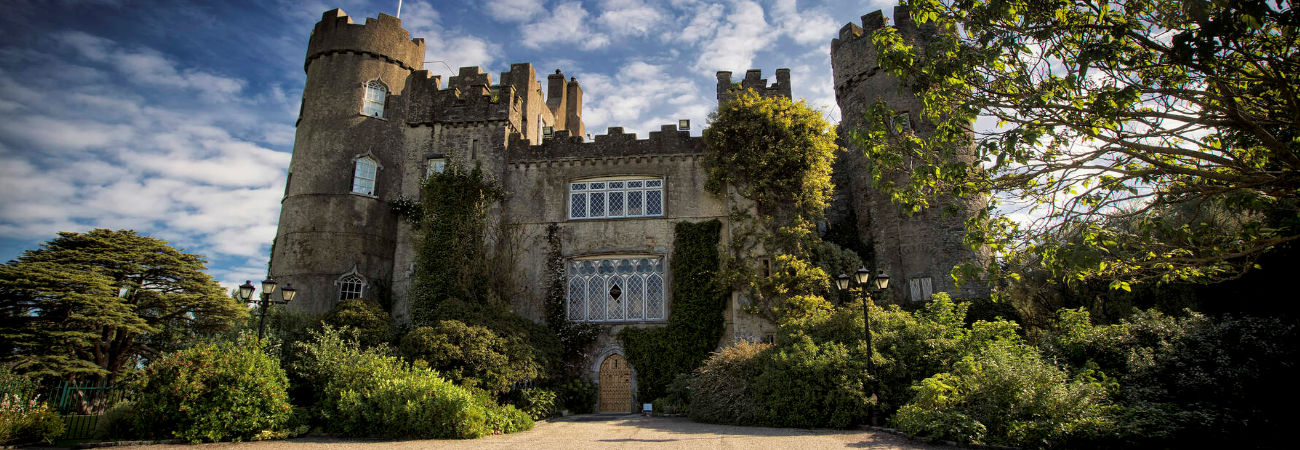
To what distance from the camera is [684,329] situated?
20.8 meters

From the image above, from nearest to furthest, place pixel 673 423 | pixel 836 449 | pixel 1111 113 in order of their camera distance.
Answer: pixel 1111 113 → pixel 836 449 → pixel 673 423

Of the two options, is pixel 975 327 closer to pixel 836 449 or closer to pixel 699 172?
pixel 836 449

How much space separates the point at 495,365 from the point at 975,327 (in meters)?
11.7

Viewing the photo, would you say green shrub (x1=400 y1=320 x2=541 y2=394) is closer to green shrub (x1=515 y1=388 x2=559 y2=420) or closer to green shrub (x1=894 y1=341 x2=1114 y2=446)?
green shrub (x1=515 y1=388 x2=559 y2=420)

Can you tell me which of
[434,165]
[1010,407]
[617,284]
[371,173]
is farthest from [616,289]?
[1010,407]

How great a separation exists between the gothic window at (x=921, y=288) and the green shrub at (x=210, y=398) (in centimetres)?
1905

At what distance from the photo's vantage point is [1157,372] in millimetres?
11672

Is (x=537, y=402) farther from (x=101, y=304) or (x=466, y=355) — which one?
(x=101, y=304)

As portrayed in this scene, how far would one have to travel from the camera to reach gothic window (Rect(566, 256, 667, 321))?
21939 millimetres

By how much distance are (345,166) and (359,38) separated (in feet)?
16.9

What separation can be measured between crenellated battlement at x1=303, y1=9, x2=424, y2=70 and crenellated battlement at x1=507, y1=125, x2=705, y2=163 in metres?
6.01

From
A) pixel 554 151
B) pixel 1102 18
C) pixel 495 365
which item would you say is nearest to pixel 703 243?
pixel 554 151

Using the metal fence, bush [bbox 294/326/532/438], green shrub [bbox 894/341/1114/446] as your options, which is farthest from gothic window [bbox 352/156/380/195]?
green shrub [bbox 894/341/1114/446]

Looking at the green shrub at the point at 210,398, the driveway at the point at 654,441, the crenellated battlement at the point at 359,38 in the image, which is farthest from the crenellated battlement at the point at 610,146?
the green shrub at the point at 210,398
